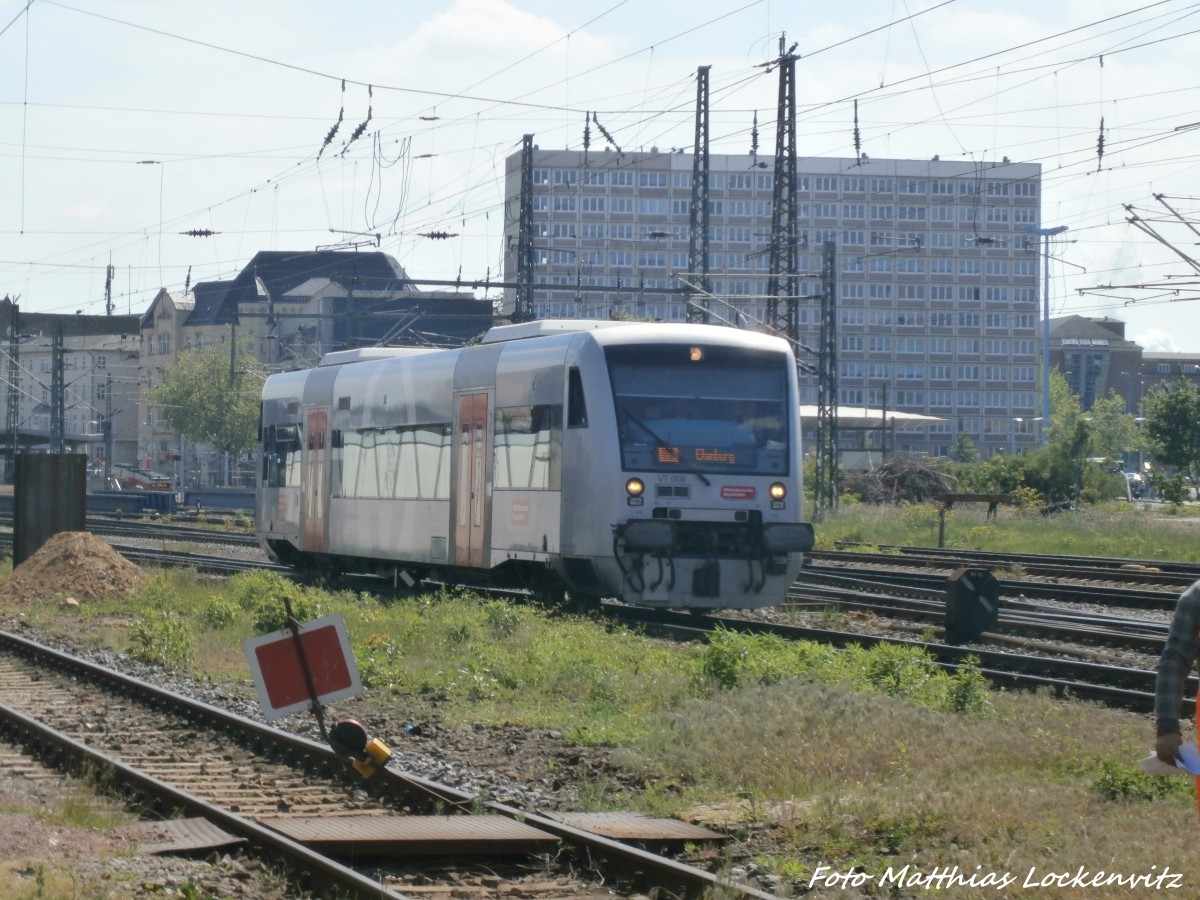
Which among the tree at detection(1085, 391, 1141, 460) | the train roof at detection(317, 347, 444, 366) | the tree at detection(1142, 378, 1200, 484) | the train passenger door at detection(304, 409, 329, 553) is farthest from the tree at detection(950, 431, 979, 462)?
the train roof at detection(317, 347, 444, 366)

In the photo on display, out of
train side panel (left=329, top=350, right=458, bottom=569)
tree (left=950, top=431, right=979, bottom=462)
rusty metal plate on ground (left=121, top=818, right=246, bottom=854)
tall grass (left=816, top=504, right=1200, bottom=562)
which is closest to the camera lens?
rusty metal plate on ground (left=121, top=818, right=246, bottom=854)

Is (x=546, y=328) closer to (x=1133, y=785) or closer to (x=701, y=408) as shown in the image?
(x=701, y=408)

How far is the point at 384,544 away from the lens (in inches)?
889

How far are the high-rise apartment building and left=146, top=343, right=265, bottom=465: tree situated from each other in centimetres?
4116

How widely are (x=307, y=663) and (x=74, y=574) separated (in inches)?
627

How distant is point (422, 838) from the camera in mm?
7523

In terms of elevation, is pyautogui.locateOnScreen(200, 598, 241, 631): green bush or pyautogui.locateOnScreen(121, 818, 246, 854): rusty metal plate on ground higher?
pyautogui.locateOnScreen(121, 818, 246, 854): rusty metal plate on ground

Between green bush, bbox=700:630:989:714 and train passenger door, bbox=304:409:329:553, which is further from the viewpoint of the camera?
train passenger door, bbox=304:409:329:553

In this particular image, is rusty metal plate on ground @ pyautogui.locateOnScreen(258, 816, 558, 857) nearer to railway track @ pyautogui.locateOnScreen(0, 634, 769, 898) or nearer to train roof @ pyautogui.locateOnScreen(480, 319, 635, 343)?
railway track @ pyautogui.locateOnScreen(0, 634, 769, 898)

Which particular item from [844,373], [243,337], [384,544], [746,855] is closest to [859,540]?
[384,544]

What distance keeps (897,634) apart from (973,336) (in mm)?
118579

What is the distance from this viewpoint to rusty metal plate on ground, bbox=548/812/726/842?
7.72 meters

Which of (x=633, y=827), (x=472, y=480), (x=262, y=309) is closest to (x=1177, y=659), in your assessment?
(x=633, y=827)

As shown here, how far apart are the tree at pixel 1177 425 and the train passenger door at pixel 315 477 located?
41934 millimetres
